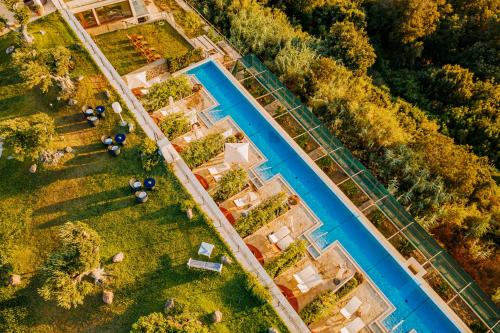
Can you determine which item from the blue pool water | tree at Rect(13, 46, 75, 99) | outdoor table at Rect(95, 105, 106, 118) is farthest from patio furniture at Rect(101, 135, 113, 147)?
the blue pool water

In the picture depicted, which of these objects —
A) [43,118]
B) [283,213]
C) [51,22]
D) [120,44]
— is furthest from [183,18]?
[283,213]

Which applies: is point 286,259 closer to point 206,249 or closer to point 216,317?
point 206,249

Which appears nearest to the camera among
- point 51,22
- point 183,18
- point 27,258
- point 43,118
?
point 27,258

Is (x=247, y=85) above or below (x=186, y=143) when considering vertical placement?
above

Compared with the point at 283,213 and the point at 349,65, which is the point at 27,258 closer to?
the point at 283,213

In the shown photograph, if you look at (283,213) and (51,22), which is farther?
(51,22)

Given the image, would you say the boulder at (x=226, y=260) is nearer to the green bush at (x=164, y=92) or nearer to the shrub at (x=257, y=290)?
the shrub at (x=257, y=290)

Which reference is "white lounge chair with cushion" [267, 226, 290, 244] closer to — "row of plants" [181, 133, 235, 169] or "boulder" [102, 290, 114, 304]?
"row of plants" [181, 133, 235, 169]

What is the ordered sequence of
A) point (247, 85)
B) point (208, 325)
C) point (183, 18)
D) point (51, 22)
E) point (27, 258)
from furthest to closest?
point (183, 18), point (51, 22), point (247, 85), point (27, 258), point (208, 325)
